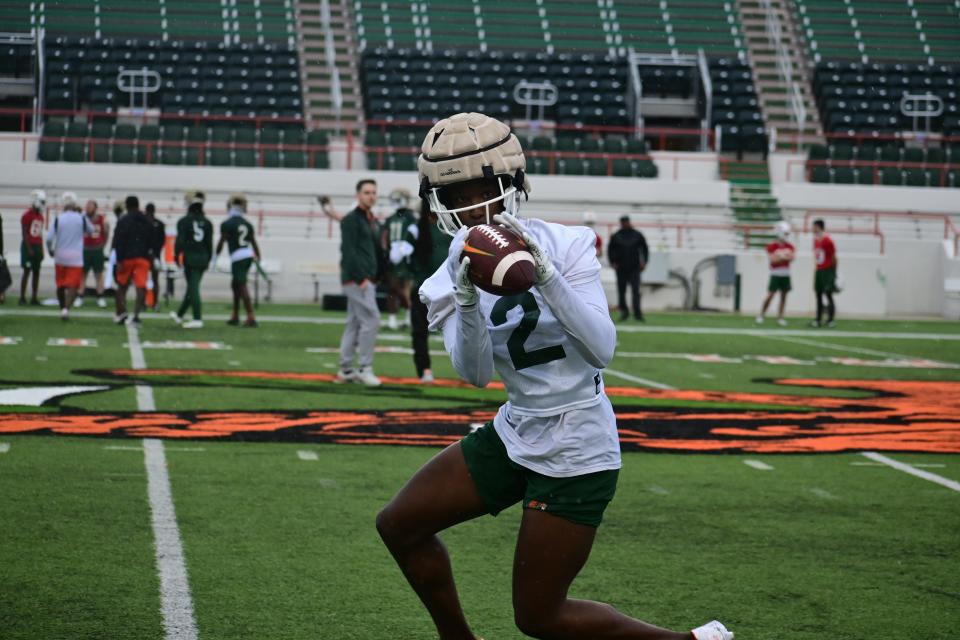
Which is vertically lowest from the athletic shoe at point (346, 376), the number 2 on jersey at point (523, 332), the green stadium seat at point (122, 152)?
the athletic shoe at point (346, 376)

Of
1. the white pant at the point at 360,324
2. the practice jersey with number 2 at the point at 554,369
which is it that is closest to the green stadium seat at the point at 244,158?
the white pant at the point at 360,324

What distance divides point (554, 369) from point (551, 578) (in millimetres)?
511

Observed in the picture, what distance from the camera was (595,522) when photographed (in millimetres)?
3518

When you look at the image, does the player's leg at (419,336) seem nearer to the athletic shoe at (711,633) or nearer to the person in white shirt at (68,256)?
the person in white shirt at (68,256)

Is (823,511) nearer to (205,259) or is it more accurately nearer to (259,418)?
(259,418)

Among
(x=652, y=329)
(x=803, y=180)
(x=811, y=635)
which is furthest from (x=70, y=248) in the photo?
(x=803, y=180)

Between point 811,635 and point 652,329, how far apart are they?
17.0 meters

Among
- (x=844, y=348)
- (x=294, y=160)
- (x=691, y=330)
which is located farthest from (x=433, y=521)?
(x=294, y=160)

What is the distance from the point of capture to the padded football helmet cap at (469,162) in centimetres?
351

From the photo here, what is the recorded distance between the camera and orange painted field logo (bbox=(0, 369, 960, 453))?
920 centimetres

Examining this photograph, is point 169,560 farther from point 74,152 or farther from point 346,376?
point 74,152

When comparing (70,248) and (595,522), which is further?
(70,248)

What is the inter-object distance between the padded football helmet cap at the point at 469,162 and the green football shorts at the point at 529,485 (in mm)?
577

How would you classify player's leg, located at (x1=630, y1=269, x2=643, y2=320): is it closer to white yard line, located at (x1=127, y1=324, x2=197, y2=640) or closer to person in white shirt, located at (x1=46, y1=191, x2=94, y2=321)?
person in white shirt, located at (x1=46, y1=191, x2=94, y2=321)
